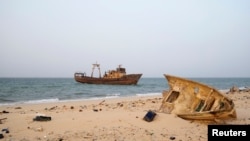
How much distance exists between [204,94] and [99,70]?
1744 inches

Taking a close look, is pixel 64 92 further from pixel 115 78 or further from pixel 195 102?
pixel 195 102

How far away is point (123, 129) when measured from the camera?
22.5ft

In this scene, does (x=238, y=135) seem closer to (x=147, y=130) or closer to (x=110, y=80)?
(x=147, y=130)

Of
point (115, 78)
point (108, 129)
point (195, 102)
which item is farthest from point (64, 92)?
point (108, 129)

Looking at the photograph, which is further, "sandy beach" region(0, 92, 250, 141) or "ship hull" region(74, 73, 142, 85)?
"ship hull" region(74, 73, 142, 85)

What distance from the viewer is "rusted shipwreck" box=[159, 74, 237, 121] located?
754cm

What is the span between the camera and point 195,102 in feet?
28.6

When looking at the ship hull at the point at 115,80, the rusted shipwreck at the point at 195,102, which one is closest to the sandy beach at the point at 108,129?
the rusted shipwreck at the point at 195,102

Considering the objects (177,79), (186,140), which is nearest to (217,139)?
(186,140)

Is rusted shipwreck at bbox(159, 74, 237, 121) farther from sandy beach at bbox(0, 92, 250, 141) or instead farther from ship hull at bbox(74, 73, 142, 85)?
ship hull at bbox(74, 73, 142, 85)

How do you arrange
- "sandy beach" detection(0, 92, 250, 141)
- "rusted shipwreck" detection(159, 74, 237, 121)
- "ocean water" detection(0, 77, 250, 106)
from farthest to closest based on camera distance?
"ocean water" detection(0, 77, 250, 106), "rusted shipwreck" detection(159, 74, 237, 121), "sandy beach" detection(0, 92, 250, 141)

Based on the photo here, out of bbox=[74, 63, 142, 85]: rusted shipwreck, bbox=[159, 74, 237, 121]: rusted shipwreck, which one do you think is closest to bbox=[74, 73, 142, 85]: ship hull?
bbox=[74, 63, 142, 85]: rusted shipwreck

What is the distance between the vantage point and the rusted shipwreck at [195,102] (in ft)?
24.7

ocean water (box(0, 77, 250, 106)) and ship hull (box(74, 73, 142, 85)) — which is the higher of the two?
ship hull (box(74, 73, 142, 85))
